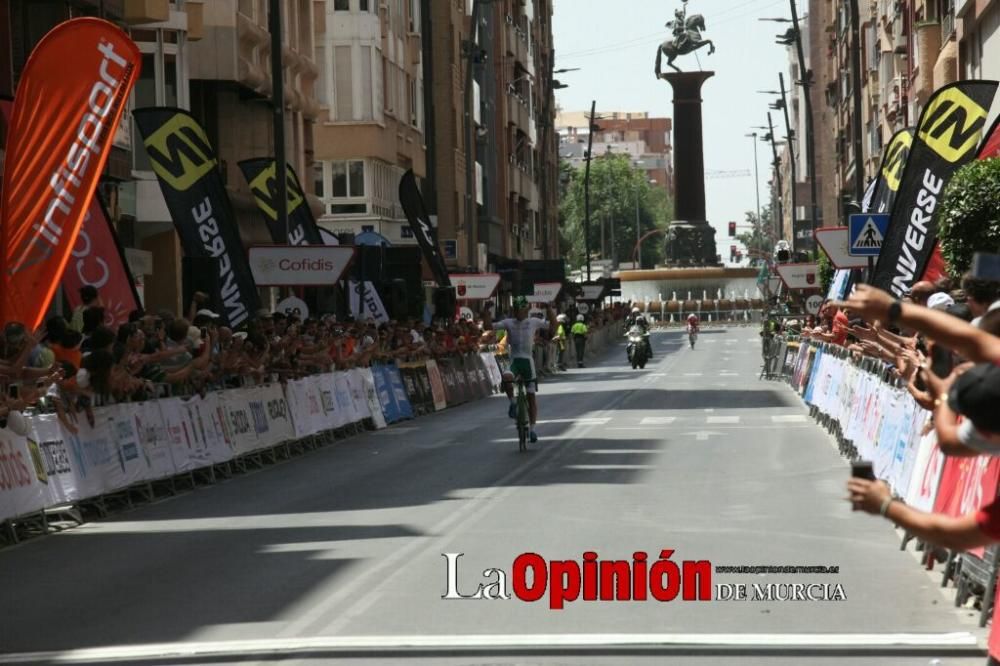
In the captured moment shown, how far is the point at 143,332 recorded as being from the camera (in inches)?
843

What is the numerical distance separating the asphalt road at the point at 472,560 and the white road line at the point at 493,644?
0.08 feet

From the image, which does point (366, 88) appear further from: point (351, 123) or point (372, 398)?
point (372, 398)

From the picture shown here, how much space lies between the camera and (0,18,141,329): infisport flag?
1894 centimetres

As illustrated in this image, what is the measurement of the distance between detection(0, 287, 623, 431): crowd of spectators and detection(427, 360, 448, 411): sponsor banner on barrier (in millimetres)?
6098

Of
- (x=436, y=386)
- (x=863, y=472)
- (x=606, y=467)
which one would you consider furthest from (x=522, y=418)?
(x=863, y=472)

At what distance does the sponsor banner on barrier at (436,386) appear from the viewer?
3912cm

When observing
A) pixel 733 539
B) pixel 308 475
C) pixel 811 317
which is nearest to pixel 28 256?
pixel 308 475

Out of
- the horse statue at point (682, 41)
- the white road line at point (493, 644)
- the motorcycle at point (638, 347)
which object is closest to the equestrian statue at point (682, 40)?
the horse statue at point (682, 41)

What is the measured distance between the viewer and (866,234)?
30.1 m

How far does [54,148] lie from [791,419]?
605 inches

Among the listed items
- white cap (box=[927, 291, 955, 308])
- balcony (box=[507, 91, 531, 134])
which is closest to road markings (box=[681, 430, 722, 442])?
white cap (box=[927, 291, 955, 308])

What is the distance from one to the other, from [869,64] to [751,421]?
201 ft

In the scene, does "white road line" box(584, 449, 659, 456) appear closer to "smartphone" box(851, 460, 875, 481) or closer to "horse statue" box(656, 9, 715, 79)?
"smartphone" box(851, 460, 875, 481)

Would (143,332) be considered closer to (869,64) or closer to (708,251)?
(869,64)
